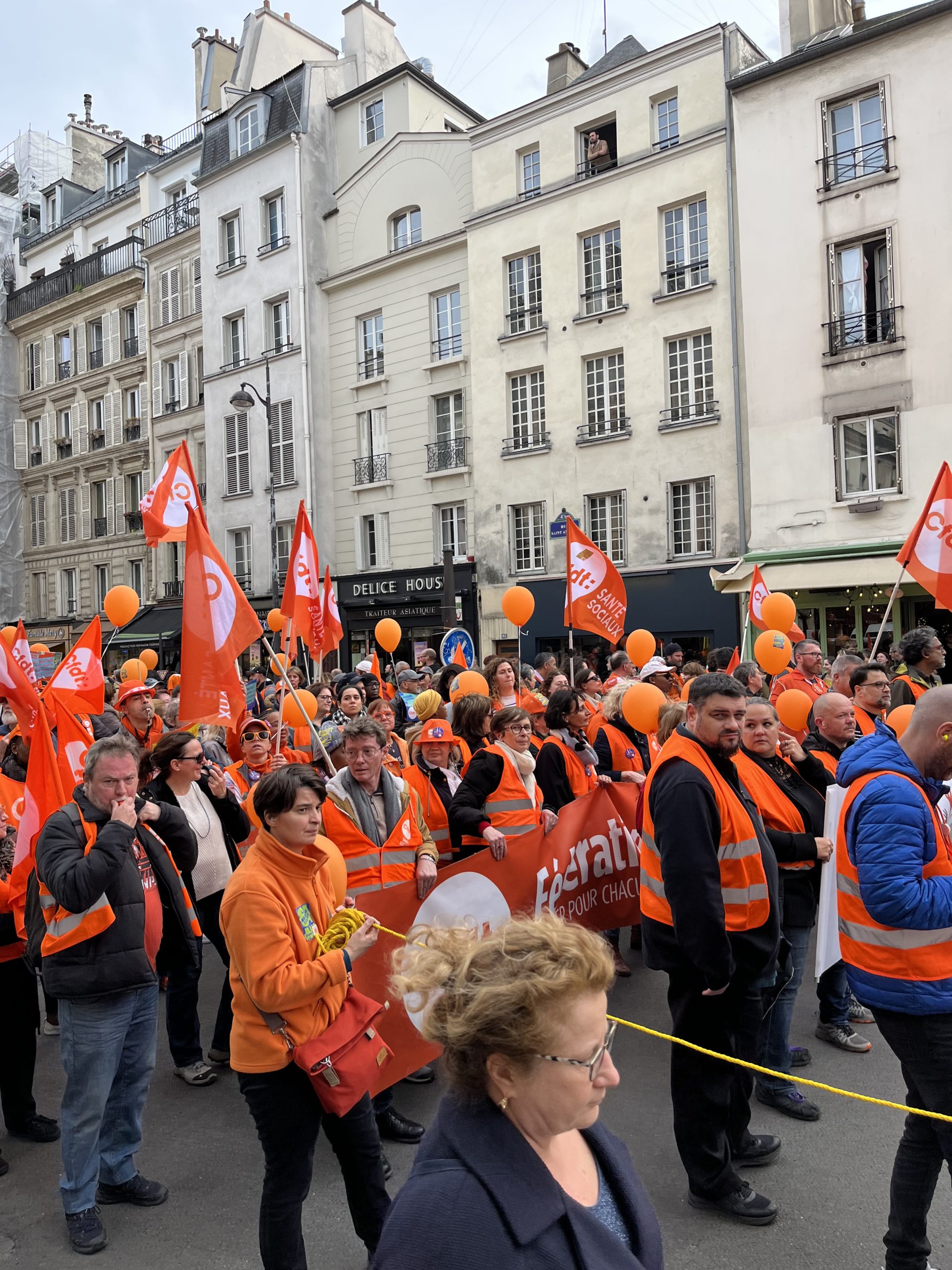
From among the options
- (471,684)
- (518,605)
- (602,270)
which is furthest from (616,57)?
(471,684)

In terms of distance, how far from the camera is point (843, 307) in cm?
1870

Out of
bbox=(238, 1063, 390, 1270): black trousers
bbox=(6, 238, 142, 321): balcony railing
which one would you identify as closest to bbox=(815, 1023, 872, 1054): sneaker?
bbox=(238, 1063, 390, 1270): black trousers

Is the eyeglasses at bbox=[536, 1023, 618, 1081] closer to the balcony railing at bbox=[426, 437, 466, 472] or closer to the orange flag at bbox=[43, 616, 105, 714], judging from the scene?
the orange flag at bbox=[43, 616, 105, 714]

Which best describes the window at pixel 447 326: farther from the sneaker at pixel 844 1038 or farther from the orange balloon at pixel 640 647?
the sneaker at pixel 844 1038

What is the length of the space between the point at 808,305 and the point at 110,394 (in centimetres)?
2447

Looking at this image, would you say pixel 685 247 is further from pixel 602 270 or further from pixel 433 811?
pixel 433 811

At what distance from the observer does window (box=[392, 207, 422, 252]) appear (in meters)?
25.8

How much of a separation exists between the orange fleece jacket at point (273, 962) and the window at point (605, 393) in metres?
19.7

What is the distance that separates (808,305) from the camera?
18.9 meters

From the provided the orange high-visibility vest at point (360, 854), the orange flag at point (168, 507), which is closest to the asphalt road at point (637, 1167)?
the orange high-visibility vest at point (360, 854)

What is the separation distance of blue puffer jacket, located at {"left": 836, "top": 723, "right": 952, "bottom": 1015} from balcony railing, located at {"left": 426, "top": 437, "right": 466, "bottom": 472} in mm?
21811

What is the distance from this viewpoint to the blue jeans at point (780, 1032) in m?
4.38

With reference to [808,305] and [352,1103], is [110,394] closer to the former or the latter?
[808,305]

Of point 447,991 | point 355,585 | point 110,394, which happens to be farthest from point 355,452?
point 447,991
